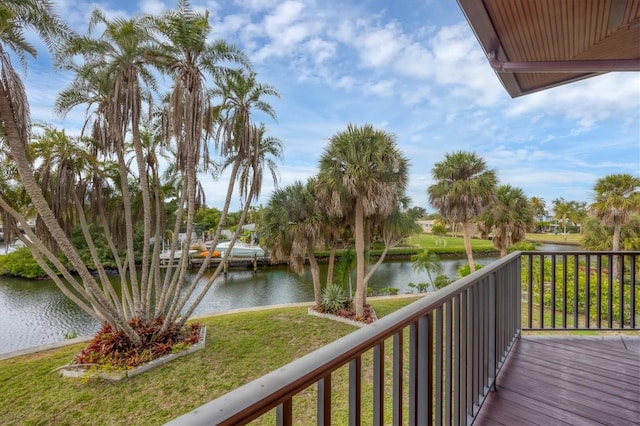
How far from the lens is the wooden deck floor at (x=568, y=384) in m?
1.63

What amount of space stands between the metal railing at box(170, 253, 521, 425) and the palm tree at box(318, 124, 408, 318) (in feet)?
21.4

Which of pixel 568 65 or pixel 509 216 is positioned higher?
pixel 568 65

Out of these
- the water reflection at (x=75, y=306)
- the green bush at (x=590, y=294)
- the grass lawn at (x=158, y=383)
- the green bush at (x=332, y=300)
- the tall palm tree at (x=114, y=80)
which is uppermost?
the tall palm tree at (x=114, y=80)

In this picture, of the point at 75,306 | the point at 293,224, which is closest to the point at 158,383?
the point at 293,224

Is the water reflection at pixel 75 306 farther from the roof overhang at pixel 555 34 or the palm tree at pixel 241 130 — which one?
the roof overhang at pixel 555 34

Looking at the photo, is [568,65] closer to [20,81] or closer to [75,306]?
[20,81]

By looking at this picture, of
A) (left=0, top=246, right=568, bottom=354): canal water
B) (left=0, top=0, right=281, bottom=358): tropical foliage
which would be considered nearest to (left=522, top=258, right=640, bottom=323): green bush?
(left=0, top=0, right=281, bottom=358): tropical foliage

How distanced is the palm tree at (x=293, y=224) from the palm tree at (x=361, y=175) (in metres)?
0.88

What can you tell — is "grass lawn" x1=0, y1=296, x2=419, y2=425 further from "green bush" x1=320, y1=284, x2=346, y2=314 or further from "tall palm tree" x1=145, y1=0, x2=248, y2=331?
"tall palm tree" x1=145, y1=0, x2=248, y2=331

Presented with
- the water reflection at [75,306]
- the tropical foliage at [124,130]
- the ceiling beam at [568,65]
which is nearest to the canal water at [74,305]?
the water reflection at [75,306]

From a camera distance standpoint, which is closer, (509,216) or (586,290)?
(586,290)

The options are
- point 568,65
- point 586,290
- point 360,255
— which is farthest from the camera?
A: point 360,255

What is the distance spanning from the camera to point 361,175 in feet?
28.5

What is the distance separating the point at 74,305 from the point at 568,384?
53.7ft
